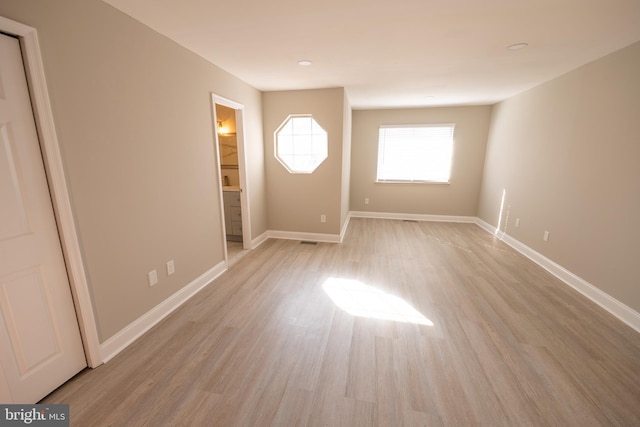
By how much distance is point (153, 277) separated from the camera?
2121 millimetres

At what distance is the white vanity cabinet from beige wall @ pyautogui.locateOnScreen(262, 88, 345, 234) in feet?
1.79

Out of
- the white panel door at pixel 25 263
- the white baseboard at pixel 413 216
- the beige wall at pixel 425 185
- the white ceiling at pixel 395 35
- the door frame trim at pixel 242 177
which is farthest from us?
the white baseboard at pixel 413 216

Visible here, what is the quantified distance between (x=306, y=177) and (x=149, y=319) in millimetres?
2779

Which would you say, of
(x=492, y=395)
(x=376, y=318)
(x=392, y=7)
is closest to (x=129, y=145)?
(x=392, y=7)

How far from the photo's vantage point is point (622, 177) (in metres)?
2.27

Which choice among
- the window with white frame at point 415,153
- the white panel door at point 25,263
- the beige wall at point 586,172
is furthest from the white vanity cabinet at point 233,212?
the beige wall at point 586,172

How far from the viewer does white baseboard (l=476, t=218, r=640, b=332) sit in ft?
6.99

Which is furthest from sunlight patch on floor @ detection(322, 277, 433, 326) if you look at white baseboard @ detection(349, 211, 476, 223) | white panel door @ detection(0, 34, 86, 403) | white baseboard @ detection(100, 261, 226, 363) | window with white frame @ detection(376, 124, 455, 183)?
window with white frame @ detection(376, 124, 455, 183)

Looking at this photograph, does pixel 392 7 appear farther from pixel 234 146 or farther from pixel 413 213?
pixel 413 213

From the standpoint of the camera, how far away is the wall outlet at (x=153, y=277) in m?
2.09

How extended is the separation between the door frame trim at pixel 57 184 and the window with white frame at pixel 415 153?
16.8 ft

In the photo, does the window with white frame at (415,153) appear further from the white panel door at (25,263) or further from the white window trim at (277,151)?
the white panel door at (25,263)

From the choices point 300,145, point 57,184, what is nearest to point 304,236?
point 300,145

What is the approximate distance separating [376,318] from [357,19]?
94.2 inches
